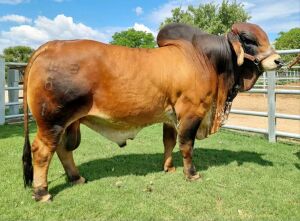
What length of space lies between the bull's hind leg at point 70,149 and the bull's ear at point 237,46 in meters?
2.20

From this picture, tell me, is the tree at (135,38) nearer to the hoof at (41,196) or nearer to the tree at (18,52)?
the tree at (18,52)

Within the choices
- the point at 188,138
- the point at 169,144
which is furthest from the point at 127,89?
the point at 169,144

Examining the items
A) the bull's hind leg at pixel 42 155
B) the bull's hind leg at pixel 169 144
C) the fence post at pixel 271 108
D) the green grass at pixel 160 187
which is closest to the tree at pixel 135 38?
the fence post at pixel 271 108

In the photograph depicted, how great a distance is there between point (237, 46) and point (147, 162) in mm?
2233

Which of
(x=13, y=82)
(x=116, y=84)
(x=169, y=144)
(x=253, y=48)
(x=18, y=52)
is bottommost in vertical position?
(x=169, y=144)

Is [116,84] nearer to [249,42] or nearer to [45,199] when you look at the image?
[45,199]

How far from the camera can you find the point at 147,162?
5.95 metres

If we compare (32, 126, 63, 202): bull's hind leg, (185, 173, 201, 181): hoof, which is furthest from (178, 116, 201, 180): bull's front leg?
(32, 126, 63, 202): bull's hind leg

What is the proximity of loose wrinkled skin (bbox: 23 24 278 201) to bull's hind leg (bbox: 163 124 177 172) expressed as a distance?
0.05 feet

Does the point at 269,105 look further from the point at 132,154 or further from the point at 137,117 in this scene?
the point at 137,117

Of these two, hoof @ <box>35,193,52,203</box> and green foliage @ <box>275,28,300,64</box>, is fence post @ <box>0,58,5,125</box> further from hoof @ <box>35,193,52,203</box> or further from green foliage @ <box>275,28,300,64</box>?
green foliage @ <box>275,28,300,64</box>

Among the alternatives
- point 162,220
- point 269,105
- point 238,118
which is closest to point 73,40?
point 162,220

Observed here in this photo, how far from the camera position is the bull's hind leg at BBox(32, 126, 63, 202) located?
14.0ft

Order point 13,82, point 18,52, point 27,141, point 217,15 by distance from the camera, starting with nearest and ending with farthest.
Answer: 1. point 27,141
2. point 13,82
3. point 217,15
4. point 18,52
